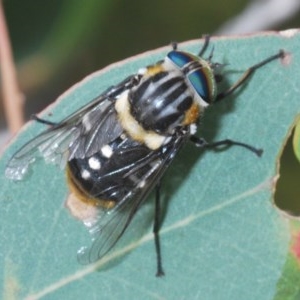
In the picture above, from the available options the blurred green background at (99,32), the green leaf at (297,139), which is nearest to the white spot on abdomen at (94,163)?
the green leaf at (297,139)

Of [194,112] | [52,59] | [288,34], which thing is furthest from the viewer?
[52,59]

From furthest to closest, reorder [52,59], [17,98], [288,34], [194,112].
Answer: [52,59]
[17,98]
[194,112]
[288,34]

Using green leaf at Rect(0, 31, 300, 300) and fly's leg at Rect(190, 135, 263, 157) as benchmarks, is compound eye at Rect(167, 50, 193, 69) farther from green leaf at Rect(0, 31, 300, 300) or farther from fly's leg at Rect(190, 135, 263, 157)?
fly's leg at Rect(190, 135, 263, 157)

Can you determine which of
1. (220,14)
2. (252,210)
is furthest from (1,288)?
(220,14)

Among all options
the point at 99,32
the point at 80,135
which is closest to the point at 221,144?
the point at 80,135

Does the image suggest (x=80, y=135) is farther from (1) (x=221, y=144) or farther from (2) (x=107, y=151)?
(1) (x=221, y=144)

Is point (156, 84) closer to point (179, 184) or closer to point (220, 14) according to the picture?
point (179, 184)
